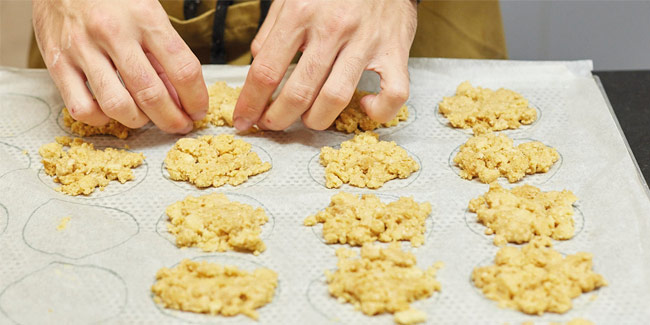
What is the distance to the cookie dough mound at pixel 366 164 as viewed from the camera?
1143mm

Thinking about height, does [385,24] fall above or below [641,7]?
above

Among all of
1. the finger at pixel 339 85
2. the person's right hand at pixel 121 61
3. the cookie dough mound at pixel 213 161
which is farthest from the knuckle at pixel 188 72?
the finger at pixel 339 85

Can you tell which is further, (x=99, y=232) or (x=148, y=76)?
(x=148, y=76)

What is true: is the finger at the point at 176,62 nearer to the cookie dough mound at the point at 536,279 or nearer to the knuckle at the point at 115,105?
the knuckle at the point at 115,105

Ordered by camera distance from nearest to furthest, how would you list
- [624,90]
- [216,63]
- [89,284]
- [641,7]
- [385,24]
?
[89,284] < [385,24] < [624,90] < [216,63] < [641,7]

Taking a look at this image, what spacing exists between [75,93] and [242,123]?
0.30m

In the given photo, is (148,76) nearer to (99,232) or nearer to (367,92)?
(99,232)

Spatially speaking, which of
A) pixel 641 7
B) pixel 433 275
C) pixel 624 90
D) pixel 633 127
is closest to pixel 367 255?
pixel 433 275

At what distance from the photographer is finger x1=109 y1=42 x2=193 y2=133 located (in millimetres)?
1137

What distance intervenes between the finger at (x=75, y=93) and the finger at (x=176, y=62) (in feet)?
0.42

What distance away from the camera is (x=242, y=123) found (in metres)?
1.26

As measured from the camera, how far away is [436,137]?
4.19 ft

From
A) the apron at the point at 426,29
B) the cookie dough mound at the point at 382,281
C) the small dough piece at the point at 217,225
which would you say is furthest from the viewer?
the apron at the point at 426,29

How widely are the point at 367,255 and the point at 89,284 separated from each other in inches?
15.2
